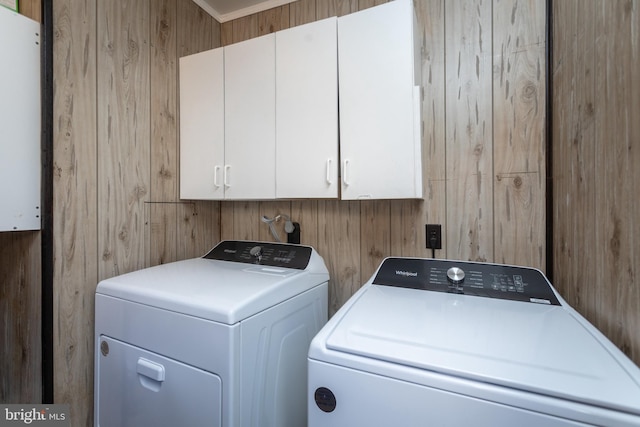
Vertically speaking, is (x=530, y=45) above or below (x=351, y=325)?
above

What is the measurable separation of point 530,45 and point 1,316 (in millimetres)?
2833

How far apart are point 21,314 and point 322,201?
5.10 ft

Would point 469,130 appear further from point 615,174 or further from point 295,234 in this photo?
point 295,234

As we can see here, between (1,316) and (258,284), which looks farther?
(1,316)

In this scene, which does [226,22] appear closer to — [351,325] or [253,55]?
[253,55]

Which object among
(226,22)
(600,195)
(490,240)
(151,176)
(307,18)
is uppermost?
(226,22)

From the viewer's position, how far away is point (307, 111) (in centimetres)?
145

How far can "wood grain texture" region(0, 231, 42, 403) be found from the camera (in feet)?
4.14

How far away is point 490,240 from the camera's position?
4.67ft

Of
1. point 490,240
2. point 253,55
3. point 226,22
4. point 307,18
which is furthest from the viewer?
point 226,22

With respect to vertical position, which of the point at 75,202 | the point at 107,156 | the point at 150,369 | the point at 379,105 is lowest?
the point at 150,369

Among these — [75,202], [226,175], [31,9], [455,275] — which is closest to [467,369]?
[455,275]

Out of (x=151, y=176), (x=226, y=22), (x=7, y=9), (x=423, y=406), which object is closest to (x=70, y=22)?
(x=7, y=9)

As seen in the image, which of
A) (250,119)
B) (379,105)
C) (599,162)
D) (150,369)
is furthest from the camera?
(250,119)
